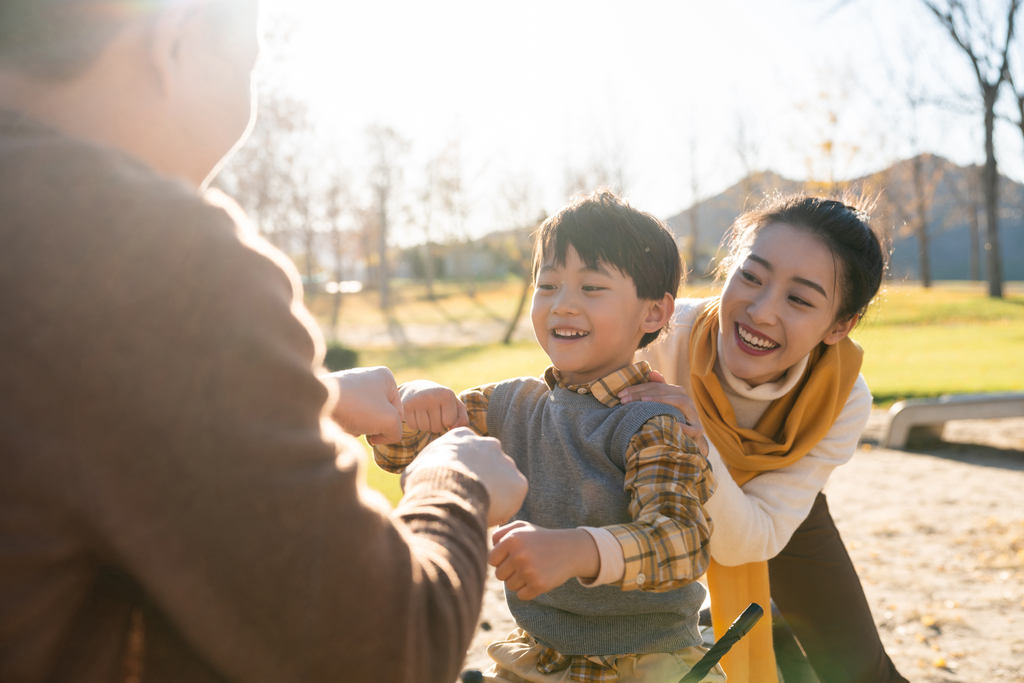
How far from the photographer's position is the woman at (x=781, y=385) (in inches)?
111

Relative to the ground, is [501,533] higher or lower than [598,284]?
lower

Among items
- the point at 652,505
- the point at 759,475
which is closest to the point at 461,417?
the point at 652,505

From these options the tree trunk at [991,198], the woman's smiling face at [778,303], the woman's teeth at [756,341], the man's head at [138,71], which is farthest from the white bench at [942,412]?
the tree trunk at [991,198]

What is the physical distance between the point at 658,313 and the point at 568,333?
0.33 m

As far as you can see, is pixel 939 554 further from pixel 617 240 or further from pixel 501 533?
pixel 501 533

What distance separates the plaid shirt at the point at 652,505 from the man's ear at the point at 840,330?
1246 mm

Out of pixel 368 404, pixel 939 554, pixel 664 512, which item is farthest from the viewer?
pixel 939 554

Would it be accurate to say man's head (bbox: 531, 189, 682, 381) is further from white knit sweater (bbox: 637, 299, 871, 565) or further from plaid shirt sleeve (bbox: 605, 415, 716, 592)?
white knit sweater (bbox: 637, 299, 871, 565)

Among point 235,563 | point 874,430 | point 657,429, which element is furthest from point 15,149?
point 874,430

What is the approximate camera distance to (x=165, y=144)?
0.99 m

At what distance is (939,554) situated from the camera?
566 cm

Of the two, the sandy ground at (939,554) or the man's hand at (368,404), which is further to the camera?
the sandy ground at (939,554)

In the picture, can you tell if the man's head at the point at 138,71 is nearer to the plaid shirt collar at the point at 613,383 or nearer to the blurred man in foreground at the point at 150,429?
the blurred man in foreground at the point at 150,429

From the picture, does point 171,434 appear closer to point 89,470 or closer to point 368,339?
point 89,470
